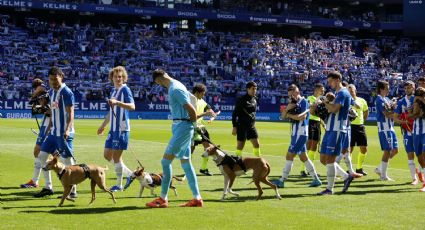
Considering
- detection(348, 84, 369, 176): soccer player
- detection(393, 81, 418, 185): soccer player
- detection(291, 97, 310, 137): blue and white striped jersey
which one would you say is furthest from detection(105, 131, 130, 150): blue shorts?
detection(348, 84, 369, 176): soccer player

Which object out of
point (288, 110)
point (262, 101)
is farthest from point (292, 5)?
point (288, 110)

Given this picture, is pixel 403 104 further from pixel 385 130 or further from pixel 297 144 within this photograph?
pixel 297 144

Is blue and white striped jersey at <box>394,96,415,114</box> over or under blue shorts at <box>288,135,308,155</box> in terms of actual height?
over

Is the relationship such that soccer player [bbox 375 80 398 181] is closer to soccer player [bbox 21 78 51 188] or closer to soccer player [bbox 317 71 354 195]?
soccer player [bbox 317 71 354 195]

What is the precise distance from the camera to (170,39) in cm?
6253

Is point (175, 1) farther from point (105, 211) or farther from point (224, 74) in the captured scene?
point (105, 211)

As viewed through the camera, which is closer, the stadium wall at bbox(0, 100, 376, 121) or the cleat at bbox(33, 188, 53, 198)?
the cleat at bbox(33, 188, 53, 198)

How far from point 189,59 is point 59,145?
4871 cm

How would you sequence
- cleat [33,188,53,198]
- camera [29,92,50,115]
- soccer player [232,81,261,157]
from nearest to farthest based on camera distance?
cleat [33,188,53,198] < camera [29,92,50,115] < soccer player [232,81,261,157]

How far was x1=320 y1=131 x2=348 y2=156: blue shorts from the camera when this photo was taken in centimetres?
1330

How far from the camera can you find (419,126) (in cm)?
1459

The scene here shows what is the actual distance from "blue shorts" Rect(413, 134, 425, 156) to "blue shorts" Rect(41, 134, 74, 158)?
705 centimetres

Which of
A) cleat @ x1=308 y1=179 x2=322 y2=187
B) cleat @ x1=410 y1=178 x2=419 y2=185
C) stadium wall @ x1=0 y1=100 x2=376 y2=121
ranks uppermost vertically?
cleat @ x1=308 y1=179 x2=322 y2=187

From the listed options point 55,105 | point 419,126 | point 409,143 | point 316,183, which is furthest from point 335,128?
point 55,105
